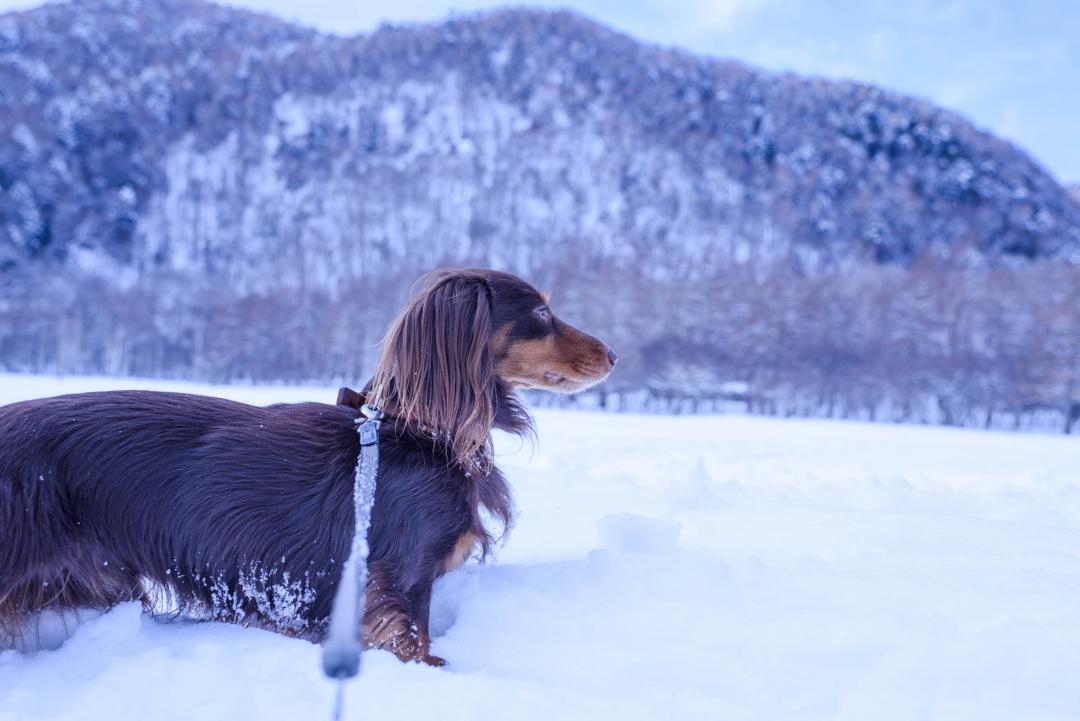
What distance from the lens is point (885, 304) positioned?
35312mm

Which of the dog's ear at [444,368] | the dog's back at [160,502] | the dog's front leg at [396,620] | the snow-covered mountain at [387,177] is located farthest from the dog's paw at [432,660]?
the snow-covered mountain at [387,177]

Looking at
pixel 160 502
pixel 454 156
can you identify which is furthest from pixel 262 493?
pixel 454 156

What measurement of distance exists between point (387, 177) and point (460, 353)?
81.2m

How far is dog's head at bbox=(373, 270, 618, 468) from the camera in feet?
7.55

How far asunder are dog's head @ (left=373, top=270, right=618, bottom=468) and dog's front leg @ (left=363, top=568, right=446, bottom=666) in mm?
497

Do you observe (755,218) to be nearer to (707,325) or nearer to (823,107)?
(823,107)

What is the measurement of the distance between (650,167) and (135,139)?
68.4m

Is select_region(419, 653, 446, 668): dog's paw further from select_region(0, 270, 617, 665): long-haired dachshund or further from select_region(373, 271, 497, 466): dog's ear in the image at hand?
select_region(373, 271, 497, 466): dog's ear

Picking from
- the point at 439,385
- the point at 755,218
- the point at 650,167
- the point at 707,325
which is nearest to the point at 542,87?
the point at 650,167

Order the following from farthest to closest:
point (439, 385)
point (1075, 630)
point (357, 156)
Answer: point (357, 156) < point (439, 385) < point (1075, 630)

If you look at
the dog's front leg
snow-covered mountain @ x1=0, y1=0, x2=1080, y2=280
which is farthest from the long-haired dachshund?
snow-covered mountain @ x1=0, y1=0, x2=1080, y2=280

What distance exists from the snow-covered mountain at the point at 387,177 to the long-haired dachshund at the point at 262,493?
3802cm

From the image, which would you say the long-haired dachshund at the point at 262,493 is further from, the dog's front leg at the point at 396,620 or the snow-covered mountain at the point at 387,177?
the snow-covered mountain at the point at 387,177

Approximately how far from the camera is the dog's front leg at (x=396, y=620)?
1940 mm
